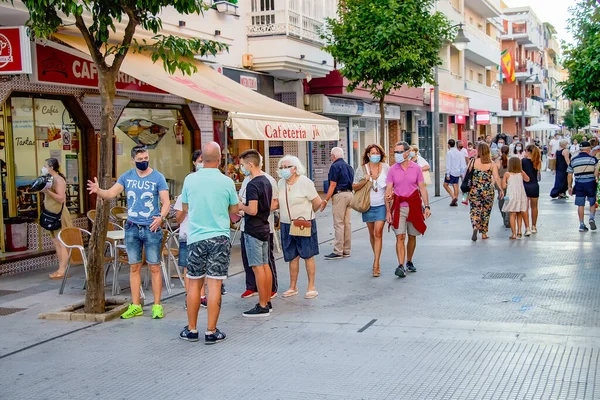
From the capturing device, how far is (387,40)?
18.1 meters

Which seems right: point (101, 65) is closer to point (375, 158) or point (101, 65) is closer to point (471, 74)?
point (375, 158)

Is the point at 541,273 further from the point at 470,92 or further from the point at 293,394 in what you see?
the point at 470,92

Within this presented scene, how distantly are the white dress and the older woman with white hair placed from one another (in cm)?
591

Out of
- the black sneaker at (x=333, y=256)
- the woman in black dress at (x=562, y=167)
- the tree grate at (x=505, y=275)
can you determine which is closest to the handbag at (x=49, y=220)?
the black sneaker at (x=333, y=256)

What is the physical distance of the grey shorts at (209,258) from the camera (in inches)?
270

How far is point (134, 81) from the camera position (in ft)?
44.5

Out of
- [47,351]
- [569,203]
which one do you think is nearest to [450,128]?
[569,203]

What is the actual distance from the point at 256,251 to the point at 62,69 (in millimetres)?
5781

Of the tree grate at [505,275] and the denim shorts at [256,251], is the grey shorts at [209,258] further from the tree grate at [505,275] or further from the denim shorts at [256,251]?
the tree grate at [505,275]

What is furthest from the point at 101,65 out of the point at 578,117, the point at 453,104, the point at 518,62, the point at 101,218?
the point at 578,117

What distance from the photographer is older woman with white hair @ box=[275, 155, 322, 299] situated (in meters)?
8.72

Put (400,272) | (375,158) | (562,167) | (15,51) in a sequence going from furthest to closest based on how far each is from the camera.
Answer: (562,167) < (375,158) < (15,51) < (400,272)

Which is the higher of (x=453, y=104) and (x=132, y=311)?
(x=453, y=104)

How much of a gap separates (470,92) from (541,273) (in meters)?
33.1
